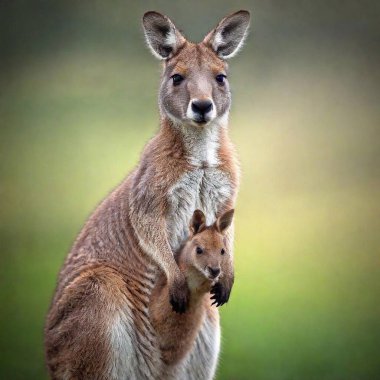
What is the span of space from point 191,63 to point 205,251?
111 centimetres

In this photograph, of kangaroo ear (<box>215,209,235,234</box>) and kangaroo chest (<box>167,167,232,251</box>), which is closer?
kangaroo ear (<box>215,209,235,234</box>)

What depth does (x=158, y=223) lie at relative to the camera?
18.4 ft

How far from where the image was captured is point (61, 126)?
799 cm

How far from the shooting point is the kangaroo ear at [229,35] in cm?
566

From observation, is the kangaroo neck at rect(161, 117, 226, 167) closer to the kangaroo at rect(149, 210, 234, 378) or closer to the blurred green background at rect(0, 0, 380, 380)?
the kangaroo at rect(149, 210, 234, 378)

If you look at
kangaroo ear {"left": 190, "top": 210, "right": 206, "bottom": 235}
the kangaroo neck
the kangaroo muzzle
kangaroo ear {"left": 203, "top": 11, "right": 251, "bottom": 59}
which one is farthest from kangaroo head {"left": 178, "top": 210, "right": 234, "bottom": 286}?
kangaroo ear {"left": 203, "top": 11, "right": 251, "bottom": 59}

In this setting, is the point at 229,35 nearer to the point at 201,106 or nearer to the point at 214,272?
the point at 201,106

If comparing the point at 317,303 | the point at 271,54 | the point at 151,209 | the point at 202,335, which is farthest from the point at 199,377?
the point at 271,54

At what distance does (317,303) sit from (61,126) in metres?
2.61

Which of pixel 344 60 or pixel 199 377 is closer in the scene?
pixel 199 377

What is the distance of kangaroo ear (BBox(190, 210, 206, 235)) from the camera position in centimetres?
543

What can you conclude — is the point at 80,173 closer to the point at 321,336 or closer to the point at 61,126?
the point at 61,126

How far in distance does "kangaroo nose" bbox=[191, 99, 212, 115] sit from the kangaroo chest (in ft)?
1.34

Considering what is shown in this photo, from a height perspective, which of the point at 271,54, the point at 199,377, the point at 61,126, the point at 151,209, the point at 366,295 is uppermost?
the point at 271,54
